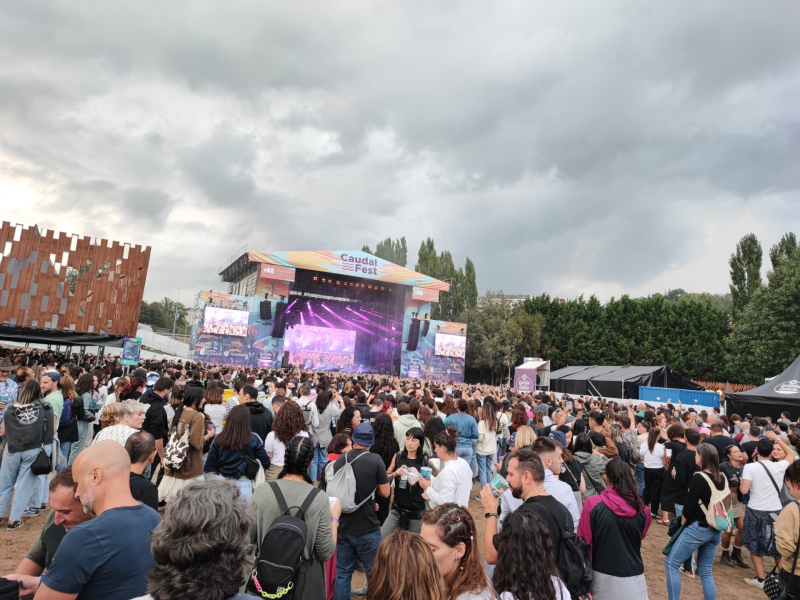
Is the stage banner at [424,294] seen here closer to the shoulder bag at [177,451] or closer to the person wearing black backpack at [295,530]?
the shoulder bag at [177,451]

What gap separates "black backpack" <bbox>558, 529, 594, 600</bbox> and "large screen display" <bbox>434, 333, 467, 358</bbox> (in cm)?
3384

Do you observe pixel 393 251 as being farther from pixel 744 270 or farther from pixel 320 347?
pixel 744 270

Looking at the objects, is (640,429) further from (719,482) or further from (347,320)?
(347,320)

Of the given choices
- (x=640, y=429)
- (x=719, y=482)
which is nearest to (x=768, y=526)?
(x=719, y=482)

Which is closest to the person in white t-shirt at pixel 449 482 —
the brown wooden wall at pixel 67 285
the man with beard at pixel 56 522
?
the man with beard at pixel 56 522

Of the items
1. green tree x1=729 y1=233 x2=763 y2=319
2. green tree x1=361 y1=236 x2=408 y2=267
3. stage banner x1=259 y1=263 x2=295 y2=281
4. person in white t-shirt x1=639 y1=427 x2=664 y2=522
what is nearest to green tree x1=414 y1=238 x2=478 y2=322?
green tree x1=361 y1=236 x2=408 y2=267

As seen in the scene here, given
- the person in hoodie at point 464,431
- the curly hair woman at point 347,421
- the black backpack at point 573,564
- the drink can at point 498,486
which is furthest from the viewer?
the person in hoodie at point 464,431

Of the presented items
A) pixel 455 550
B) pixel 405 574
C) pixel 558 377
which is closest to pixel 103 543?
pixel 405 574

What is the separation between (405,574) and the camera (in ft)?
5.29

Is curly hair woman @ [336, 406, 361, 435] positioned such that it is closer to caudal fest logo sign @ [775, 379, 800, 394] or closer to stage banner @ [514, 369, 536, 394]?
caudal fest logo sign @ [775, 379, 800, 394]

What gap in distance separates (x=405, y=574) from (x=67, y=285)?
65.6 feet

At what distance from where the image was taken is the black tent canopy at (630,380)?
2028 centimetres

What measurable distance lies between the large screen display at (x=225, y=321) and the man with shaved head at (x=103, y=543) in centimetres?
2995

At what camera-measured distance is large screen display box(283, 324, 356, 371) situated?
34094 mm
